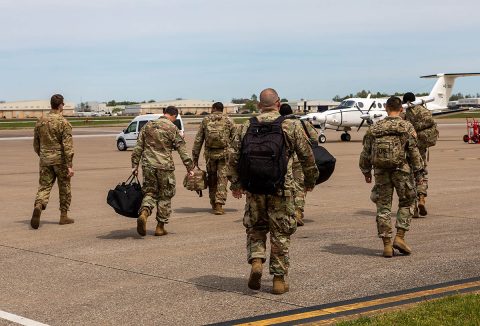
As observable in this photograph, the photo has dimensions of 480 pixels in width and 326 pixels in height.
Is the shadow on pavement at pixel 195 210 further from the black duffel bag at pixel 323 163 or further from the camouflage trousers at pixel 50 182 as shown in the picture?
the black duffel bag at pixel 323 163

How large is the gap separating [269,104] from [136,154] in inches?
163

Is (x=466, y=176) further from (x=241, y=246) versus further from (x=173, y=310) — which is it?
(x=173, y=310)

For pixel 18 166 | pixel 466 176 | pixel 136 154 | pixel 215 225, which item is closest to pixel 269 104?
pixel 136 154

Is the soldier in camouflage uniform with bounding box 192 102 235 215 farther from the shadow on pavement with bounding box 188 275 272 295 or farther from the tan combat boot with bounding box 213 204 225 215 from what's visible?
the shadow on pavement with bounding box 188 275 272 295

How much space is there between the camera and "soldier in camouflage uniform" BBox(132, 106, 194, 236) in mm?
11250

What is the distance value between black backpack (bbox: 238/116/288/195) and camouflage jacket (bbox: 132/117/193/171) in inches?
149

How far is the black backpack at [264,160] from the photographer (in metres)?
7.38

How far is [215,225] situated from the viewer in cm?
1258

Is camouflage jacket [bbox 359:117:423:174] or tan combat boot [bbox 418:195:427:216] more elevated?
camouflage jacket [bbox 359:117:423:174]

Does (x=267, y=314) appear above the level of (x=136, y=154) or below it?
below

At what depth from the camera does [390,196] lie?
32.1 ft

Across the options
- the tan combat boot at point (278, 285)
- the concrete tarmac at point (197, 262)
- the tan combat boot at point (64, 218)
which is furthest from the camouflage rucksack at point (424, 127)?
the tan combat boot at point (278, 285)

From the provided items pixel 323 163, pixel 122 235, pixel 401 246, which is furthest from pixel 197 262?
pixel 323 163

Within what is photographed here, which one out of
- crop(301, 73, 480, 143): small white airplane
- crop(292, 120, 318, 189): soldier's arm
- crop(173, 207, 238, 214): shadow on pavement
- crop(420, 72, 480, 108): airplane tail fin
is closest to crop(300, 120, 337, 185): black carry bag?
crop(173, 207, 238, 214): shadow on pavement
